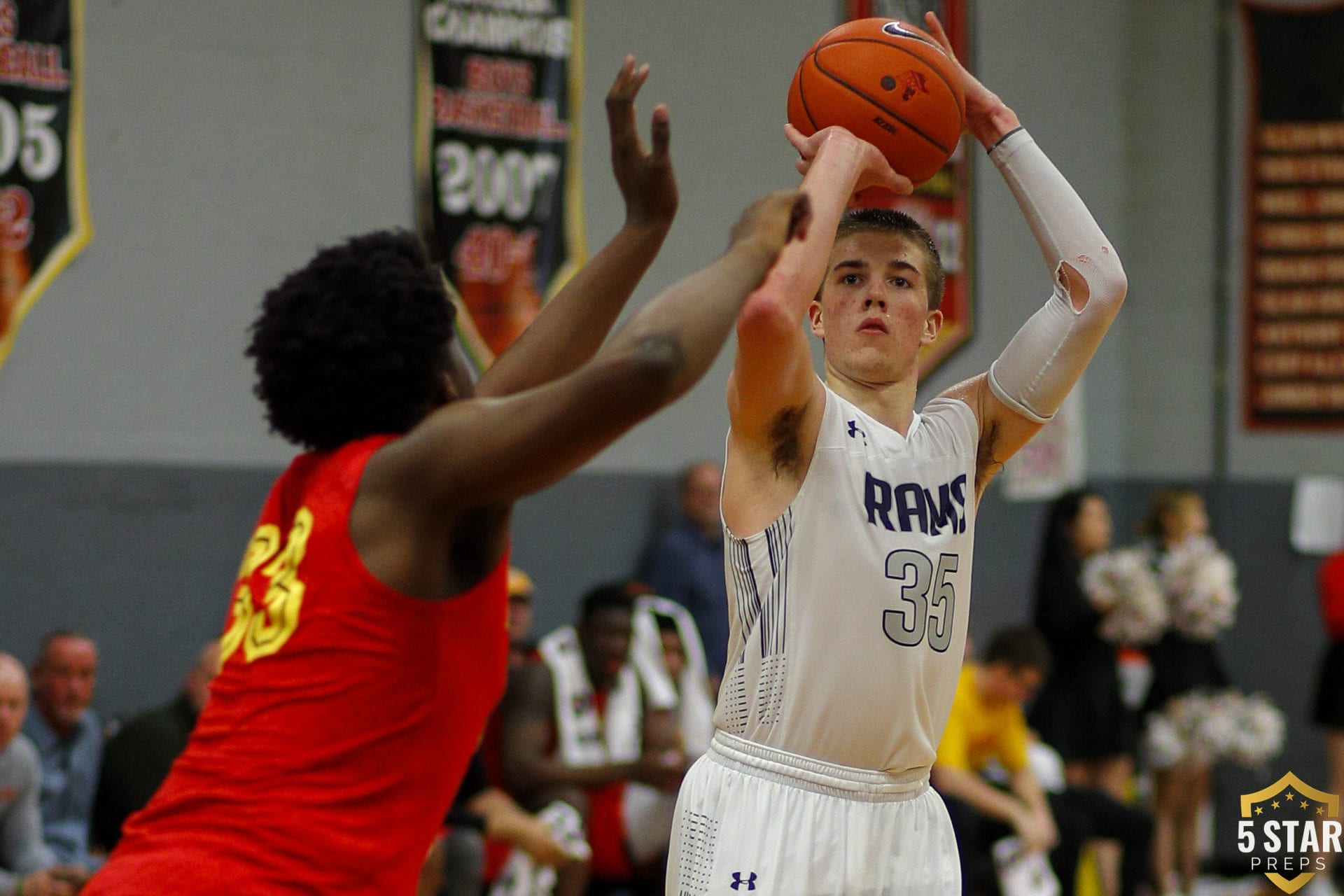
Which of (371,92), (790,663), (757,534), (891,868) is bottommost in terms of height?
(891,868)

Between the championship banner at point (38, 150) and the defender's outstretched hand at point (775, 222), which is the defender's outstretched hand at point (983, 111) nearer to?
the defender's outstretched hand at point (775, 222)

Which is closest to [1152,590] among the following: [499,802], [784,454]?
[499,802]

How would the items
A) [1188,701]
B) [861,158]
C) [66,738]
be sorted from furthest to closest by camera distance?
[1188,701] → [66,738] → [861,158]

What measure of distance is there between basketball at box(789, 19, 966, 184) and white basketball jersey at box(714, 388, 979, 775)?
51 centimetres

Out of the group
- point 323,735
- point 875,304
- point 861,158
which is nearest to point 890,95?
point 861,158

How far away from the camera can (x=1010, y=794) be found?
7.35 metres

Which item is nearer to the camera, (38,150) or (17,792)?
(17,792)

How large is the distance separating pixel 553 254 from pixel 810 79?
445cm

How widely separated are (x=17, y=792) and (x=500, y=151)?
3.60 m

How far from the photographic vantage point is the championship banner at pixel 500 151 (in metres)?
7.27

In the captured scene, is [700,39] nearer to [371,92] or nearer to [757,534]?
[371,92]

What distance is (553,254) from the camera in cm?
771

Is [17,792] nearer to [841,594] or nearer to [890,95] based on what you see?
[841,594]

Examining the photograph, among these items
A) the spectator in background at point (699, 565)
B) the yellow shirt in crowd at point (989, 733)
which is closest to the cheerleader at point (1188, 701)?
the yellow shirt in crowd at point (989, 733)
